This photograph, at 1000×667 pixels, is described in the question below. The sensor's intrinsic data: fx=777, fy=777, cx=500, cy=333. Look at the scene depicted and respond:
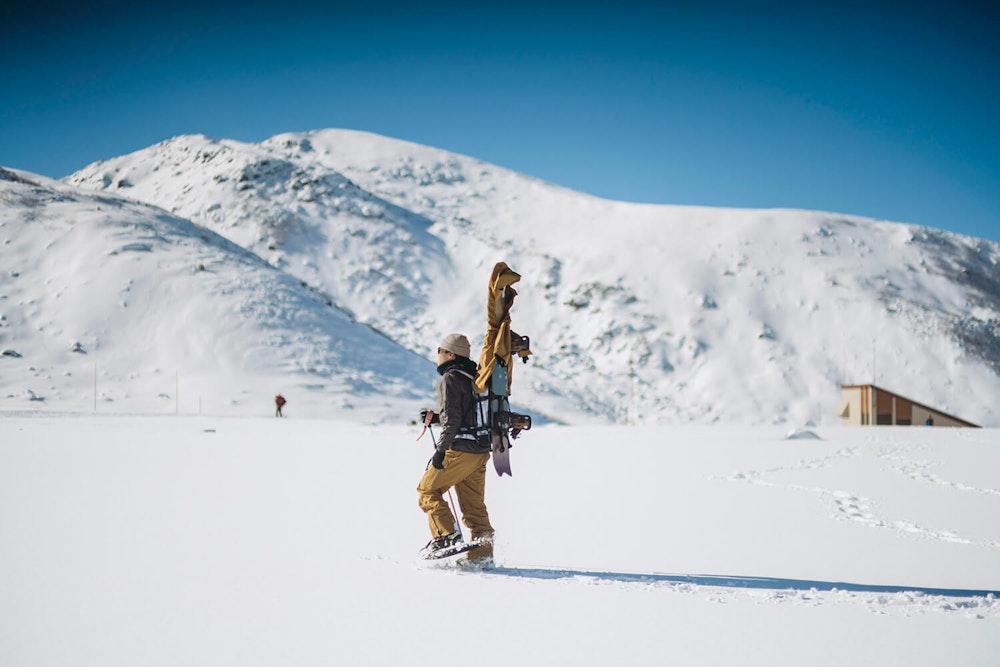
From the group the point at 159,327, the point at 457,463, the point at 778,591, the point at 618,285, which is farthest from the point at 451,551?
the point at 618,285

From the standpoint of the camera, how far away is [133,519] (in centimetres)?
808

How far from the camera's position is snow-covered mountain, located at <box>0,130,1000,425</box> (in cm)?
4959

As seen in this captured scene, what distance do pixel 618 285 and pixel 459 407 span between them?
5617 cm

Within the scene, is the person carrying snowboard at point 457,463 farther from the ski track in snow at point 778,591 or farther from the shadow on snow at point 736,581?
the shadow on snow at point 736,581

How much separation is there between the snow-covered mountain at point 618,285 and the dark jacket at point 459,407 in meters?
32.7

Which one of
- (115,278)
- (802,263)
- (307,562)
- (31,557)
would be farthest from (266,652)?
(802,263)

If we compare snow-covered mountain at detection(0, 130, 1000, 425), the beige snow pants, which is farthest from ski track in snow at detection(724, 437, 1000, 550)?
snow-covered mountain at detection(0, 130, 1000, 425)

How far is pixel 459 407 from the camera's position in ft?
20.3

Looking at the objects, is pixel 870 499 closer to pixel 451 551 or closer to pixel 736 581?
pixel 736 581

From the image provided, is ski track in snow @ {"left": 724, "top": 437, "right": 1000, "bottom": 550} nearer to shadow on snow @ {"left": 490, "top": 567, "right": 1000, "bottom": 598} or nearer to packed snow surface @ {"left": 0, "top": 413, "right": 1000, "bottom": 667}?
packed snow surface @ {"left": 0, "top": 413, "right": 1000, "bottom": 667}

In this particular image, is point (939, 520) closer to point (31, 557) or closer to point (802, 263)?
point (31, 557)

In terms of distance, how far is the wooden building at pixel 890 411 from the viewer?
40.2 metres

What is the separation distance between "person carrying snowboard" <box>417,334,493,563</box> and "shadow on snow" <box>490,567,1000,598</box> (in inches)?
15.6

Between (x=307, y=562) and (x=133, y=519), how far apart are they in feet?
9.42
